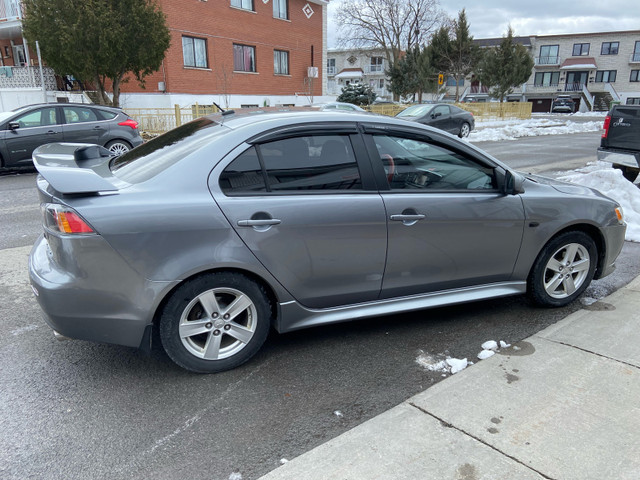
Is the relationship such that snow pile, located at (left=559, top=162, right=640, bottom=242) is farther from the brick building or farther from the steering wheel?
the brick building

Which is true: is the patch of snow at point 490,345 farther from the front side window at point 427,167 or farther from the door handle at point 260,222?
the door handle at point 260,222

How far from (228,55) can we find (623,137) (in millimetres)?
21312

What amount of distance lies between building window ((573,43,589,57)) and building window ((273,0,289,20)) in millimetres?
48712

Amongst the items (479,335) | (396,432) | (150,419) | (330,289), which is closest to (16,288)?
(150,419)

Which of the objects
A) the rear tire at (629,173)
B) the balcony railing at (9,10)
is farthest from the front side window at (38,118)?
the balcony railing at (9,10)

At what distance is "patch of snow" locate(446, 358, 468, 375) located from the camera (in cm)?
328

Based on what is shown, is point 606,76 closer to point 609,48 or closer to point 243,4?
point 609,48

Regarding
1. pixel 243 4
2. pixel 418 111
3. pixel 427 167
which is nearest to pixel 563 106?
pixel 243 4

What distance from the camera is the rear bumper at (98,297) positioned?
2.78 metres

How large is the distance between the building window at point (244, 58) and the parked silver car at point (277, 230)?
80.3ft

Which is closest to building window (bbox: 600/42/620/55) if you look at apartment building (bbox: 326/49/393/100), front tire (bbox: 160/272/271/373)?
apartment building (bbox: 326/49/393/100)

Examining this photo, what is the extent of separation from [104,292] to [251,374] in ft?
3.38

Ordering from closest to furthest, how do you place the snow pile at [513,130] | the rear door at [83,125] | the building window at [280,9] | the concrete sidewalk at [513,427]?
the concrete sidewalk at [513,427]
the rear door at [83,125]
the snow pile at [513,130]
the building window at [280,9]

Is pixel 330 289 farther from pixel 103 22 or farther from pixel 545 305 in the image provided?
pixel 103 22
